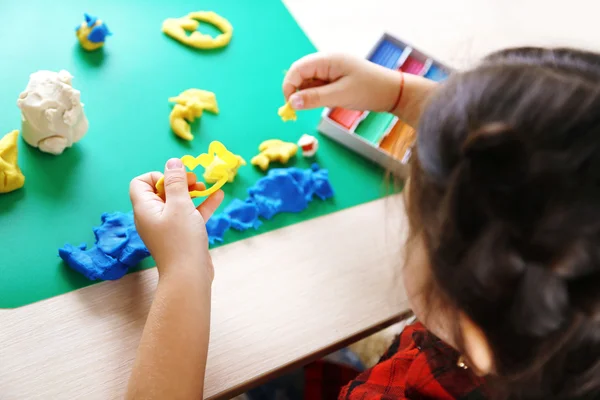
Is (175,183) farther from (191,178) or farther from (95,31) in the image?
(95,31)

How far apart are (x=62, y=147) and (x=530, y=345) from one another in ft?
1.80

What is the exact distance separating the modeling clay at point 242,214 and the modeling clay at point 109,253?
0.11 metres

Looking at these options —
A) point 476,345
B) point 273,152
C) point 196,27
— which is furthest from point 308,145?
point 476,345

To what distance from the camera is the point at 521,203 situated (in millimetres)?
304

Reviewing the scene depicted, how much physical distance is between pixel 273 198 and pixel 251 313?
0.16 meters

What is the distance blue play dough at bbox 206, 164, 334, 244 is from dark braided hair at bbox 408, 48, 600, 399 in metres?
0.32

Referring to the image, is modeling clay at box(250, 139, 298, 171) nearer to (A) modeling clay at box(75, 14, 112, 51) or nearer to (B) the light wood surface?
(B) the light wood surface

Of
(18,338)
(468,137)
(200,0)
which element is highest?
(468,137)

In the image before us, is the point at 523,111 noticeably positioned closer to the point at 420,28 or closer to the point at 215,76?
the point at 215,76

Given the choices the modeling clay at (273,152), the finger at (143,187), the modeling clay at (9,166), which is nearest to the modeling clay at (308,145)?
the modeling clay at (273,152)

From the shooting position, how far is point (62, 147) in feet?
2.03

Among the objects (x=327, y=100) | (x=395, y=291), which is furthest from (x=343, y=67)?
(x=395, y=291)

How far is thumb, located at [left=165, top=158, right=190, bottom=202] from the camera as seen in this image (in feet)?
1.75

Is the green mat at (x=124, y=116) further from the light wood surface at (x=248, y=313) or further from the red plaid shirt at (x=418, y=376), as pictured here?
the red plaid shirt at (x=418, y=376)
